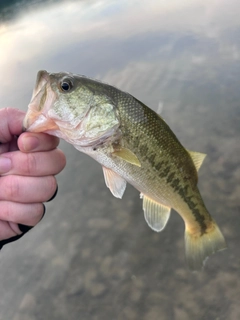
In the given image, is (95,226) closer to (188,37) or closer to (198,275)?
(198,275)

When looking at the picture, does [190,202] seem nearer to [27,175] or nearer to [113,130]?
[113,130]

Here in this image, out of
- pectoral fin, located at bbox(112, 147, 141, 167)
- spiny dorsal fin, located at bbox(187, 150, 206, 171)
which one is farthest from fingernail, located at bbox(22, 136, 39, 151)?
spiny dorsal fin, located at bbox(187, 150, 206, 171)

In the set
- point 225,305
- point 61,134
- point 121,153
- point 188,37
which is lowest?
point 225,305

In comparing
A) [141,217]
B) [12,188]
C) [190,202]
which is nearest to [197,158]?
[190,202]

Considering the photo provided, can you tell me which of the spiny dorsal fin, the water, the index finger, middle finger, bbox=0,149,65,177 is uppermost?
the index finger

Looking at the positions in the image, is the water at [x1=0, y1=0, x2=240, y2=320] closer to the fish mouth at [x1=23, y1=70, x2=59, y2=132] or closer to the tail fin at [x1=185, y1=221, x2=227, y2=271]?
the tail fin at [x1=185, y1=221, x2=227, y2=271]

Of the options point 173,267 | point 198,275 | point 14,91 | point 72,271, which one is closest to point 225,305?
point 198,275
